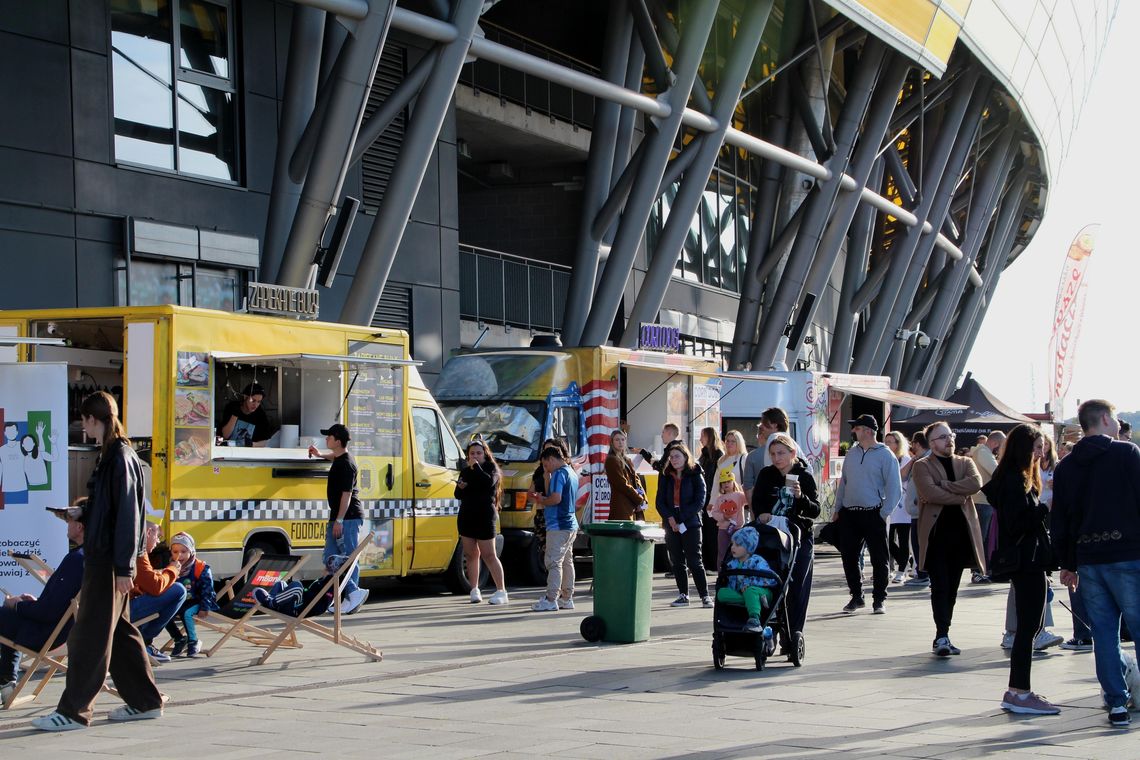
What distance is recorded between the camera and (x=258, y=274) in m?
20.5

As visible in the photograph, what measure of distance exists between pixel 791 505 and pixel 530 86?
68.6 ft

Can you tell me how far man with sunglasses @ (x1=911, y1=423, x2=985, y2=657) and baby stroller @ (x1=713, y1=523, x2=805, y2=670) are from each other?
3.70 ft

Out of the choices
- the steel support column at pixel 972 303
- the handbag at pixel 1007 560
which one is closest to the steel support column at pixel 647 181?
the handbag at pixel 1007 560

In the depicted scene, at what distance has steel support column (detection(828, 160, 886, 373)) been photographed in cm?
3966

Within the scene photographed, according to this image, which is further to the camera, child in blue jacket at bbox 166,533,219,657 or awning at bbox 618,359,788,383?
awning at bbox 618,359,788,383

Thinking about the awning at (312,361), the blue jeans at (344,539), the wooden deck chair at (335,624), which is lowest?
the wooden deck chair at (335,624)

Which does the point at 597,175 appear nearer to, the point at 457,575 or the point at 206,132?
the point at 206,132

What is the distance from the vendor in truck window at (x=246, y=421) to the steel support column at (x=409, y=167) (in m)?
5.94

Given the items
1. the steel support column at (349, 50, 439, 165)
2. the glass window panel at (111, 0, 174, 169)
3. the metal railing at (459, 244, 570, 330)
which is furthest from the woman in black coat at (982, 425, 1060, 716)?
the metal railing at (459, 244, 570, 330)

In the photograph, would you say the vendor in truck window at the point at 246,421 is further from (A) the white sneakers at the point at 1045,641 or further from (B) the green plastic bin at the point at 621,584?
(A) the white sneakers at the point at 1045,641

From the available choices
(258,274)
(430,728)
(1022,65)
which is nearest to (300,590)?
(430,728)

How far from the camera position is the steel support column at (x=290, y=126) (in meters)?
19.7

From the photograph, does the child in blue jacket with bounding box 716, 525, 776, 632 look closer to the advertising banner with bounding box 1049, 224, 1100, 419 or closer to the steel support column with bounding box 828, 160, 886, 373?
the steel support column with bounding box 828, 160, 886, 373

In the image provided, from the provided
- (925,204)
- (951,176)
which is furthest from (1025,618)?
(951,176)
